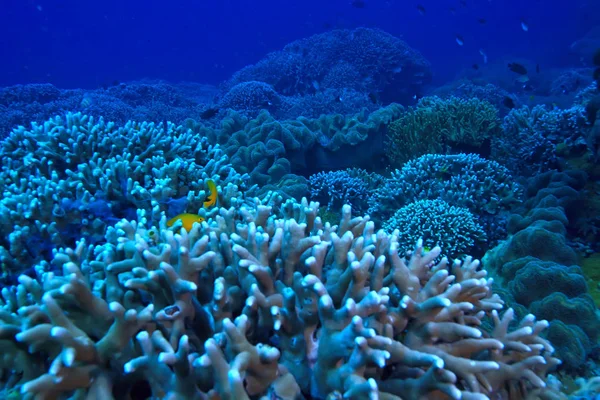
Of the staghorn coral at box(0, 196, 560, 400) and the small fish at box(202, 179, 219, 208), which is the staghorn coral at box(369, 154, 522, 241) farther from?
the staghorn coral at box(0, 196, 560, 400)

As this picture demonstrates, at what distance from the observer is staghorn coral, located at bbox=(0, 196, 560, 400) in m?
1.92

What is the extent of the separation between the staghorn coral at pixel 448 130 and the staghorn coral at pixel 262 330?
6.24 m

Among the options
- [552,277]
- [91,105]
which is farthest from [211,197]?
[91,105]

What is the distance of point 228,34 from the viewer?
10469 cm

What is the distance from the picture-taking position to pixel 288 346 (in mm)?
2193

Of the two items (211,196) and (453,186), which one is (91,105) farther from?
(453,186)

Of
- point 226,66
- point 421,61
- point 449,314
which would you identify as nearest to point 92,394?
point 449,314

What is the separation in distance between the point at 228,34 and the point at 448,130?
358ft

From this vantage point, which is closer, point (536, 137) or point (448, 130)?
point (536, 137)

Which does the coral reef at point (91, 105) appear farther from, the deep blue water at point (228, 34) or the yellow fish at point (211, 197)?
the deep blue water at point (228, 34)

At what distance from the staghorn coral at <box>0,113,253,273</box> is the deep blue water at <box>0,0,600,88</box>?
38.2 meters

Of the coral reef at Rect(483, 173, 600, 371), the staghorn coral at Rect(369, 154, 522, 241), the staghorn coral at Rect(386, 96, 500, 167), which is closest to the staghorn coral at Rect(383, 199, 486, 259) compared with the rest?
the coral reef at Rect(483, 173, 600, 371)

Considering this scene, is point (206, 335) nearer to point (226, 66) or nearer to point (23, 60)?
point (226, 66)

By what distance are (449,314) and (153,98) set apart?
1913cm
